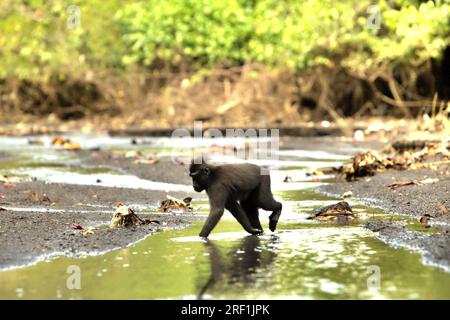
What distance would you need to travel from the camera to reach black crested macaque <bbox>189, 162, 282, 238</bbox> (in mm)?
9062

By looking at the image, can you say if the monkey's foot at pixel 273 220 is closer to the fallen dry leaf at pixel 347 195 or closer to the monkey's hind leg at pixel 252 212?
the monkey's hind leg at pixel 252 212

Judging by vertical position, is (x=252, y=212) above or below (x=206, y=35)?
below

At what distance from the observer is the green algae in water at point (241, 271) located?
6.78m

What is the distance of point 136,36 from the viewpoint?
106 feet

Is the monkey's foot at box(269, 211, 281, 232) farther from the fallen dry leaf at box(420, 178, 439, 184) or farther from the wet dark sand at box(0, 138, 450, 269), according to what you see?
the fallen dry leaf at box(420, 178, 439, 184)

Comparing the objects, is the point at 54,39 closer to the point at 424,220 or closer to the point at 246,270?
the point at 424,220

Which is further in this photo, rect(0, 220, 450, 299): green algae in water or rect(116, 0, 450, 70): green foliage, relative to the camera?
rect(116, 0, 450, 70): green foliage

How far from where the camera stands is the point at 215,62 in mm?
31953

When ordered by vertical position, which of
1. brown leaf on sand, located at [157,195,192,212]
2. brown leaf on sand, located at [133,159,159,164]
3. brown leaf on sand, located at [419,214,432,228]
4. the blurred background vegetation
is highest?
the blurred background vegetation

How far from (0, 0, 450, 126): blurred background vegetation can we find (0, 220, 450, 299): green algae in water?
544 inches

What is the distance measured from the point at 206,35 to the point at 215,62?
925 mm

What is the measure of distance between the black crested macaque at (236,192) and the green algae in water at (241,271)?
264mm

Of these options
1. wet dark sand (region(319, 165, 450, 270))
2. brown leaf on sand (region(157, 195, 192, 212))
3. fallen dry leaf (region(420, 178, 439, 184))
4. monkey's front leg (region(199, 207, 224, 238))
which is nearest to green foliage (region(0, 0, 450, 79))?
wet dark sand (region(319, 165, 450, 270))

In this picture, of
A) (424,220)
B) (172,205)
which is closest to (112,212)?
(172,205)
